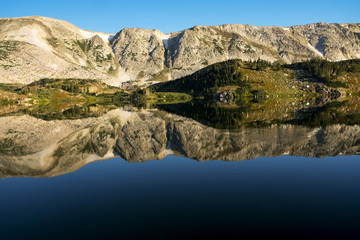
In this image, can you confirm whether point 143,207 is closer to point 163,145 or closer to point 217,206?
point 217,206

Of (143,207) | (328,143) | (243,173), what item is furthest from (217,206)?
(328,143)

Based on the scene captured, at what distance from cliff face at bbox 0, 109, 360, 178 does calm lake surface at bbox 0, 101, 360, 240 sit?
162 mm

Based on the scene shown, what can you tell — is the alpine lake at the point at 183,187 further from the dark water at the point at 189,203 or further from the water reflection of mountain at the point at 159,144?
the water reflection of mountain at the point at 159,144

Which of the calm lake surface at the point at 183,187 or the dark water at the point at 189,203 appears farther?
the calm lake surface at the point at 183,187

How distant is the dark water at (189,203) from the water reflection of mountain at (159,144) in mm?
4566

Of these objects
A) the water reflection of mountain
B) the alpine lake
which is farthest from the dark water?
the water reflection of mountain

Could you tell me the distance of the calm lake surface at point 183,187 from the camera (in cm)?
1553

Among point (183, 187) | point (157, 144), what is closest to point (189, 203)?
point (183, 187)

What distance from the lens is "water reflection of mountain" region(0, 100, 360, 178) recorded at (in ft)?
105

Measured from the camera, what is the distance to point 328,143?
38125 millimetres

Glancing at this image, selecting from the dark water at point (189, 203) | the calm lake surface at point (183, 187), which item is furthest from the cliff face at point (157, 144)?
the dark water at point (189, 203)

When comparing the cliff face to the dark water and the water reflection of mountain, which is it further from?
the dark water

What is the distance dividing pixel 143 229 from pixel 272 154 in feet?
74.4

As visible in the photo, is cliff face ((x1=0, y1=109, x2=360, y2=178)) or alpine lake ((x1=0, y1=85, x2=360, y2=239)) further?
cliff face ((x1=0, y1=109, x2=360, y2=178))
